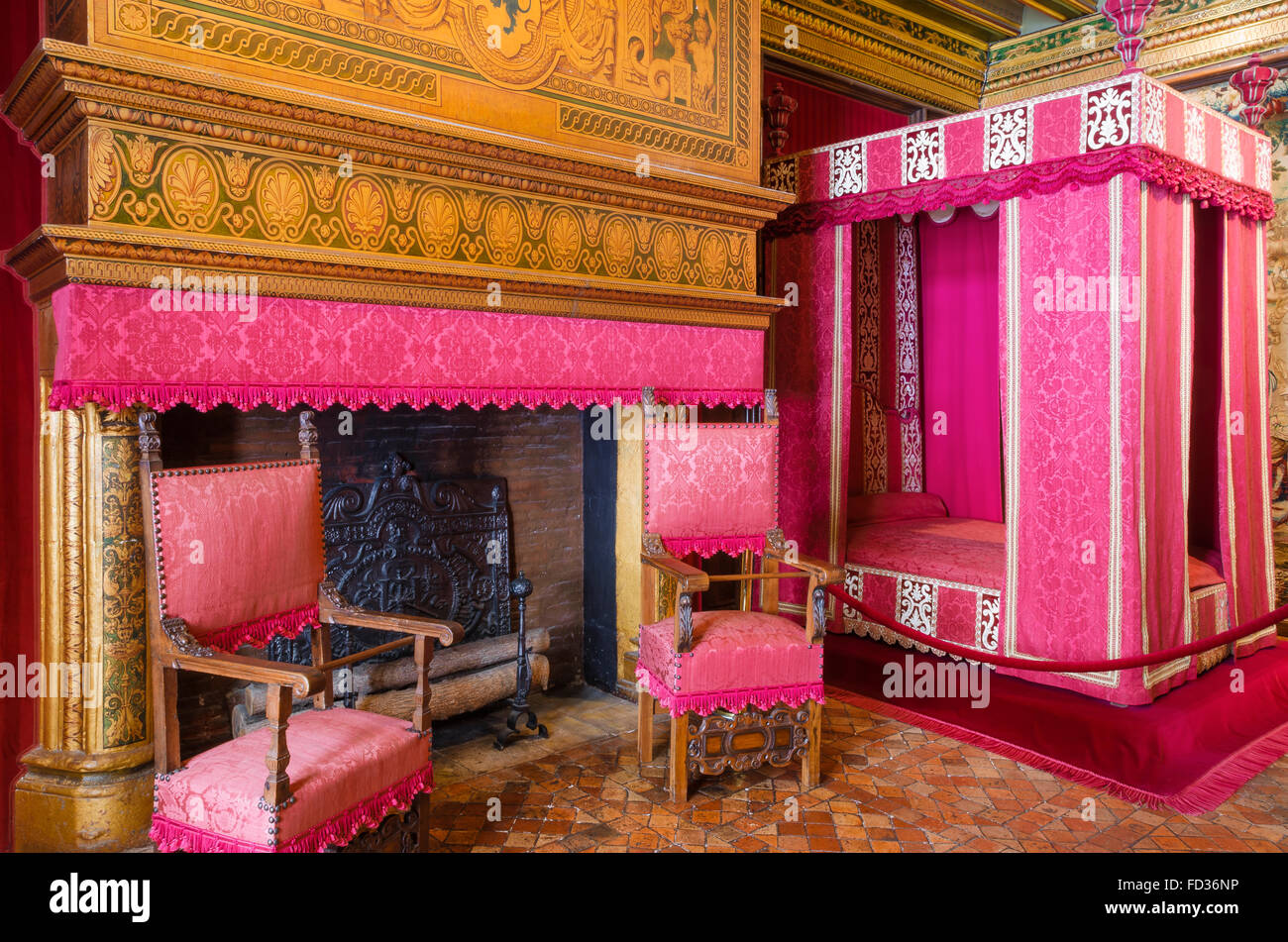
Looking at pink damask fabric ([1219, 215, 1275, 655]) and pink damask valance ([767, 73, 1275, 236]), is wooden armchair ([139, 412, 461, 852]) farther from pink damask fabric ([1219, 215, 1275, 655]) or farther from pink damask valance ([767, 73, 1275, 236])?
pink damask fabric ([1219, 215, 1275, 655])

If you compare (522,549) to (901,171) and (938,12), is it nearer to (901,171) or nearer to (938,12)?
(901,171)

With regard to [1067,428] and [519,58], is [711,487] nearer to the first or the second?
[1067,428]

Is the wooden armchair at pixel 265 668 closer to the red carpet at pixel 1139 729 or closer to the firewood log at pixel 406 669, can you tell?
the firewood log at pixel 406 669

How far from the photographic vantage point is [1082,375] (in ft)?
13.0

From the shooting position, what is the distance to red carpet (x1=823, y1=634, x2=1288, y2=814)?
343cm

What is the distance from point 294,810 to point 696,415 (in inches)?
110

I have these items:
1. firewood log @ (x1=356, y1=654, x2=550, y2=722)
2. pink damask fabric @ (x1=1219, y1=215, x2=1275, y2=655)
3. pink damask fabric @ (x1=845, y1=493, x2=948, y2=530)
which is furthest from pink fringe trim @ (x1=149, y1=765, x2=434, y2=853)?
pink damask fabric @ (x1=1219, y1=215, x2=1275, y2=655)

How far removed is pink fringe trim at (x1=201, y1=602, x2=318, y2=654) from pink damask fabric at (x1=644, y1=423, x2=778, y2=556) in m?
1.36

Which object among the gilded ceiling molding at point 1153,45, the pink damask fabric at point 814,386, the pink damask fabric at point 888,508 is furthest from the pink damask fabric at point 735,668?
the gilded ceiling molding at point 1153,45

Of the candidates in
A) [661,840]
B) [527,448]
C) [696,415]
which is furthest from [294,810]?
[696,415]

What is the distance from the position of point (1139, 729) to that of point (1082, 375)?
154 cm

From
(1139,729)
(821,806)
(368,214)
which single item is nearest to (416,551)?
(368,214)

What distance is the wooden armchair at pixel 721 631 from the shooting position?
3207 millimetres

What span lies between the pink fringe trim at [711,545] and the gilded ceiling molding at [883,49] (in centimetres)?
330
